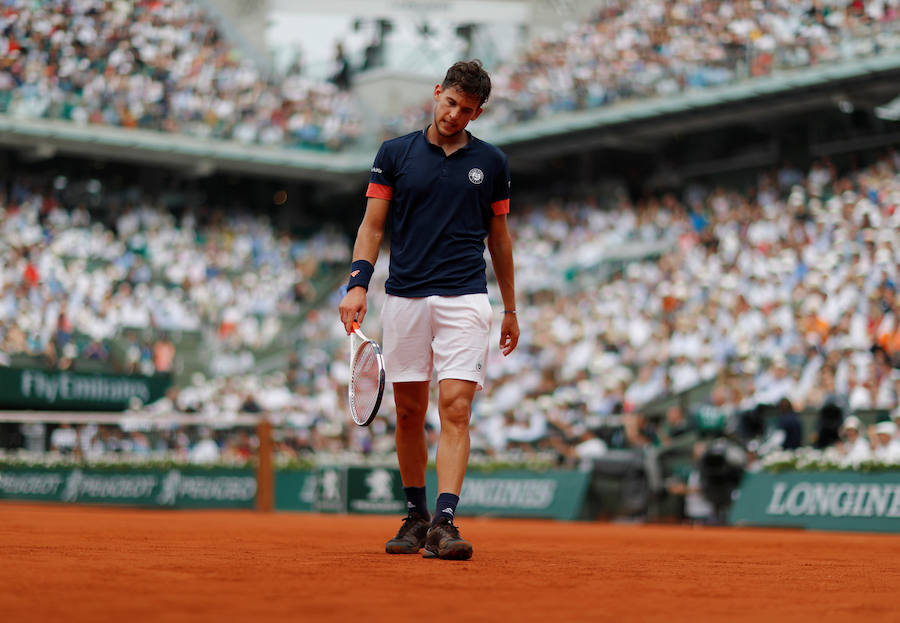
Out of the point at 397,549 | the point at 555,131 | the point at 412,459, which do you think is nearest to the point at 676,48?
the point at 555,131

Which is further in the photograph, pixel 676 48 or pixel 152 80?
pixel 152 80

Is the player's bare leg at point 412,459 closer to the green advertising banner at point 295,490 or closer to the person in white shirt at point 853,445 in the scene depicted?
the person in white shirt at point 853,445

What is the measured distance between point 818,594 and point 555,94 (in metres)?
25.5

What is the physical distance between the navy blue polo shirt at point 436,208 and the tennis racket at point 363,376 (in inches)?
12.4

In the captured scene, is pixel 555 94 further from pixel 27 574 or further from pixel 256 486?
pixel 27 574

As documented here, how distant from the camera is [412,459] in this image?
663cm

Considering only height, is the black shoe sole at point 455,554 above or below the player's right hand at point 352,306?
below

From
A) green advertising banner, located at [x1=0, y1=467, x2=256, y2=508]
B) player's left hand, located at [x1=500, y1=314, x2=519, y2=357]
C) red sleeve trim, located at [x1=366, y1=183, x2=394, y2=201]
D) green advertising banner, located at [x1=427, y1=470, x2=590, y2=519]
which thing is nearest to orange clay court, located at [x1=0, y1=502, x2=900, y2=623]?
player's left hand, located at [x1=500, y1=314, x2=519, y2=357]

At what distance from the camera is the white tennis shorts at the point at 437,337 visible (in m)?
6.30

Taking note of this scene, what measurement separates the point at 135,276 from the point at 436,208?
2387cm

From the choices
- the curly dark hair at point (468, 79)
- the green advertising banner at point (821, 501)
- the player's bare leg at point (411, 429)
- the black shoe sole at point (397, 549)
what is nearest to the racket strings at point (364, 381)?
the player's bare leg at point (411, 429)

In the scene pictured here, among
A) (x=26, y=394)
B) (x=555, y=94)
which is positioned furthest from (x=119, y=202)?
(x=555, y=94)

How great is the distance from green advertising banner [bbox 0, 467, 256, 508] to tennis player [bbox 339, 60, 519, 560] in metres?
13.0

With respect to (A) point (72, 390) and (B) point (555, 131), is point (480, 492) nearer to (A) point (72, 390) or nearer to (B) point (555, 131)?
(A) point (72, 390)
